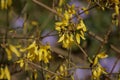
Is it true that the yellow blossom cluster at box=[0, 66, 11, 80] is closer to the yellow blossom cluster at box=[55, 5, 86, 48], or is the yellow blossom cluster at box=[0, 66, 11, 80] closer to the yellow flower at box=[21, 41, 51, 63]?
the yellow flower at box=[21, 41, 51, 63]

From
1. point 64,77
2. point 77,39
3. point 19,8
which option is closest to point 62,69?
point 64,77

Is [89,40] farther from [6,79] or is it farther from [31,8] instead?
[6,79]

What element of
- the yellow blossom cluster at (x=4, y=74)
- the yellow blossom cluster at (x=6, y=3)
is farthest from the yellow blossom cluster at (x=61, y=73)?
the yellow blossom cluster at (x=6, y=3)

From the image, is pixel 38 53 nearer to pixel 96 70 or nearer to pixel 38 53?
pixel 38 53

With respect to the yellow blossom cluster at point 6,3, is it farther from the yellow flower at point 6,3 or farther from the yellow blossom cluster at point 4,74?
the yellow blossom cluster at point 4,74

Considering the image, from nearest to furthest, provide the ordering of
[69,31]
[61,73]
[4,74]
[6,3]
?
1. [69,31]
2. [61,73]
3. [4,74]
4. [6,3]

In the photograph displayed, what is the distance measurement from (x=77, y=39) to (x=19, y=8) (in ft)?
5.46

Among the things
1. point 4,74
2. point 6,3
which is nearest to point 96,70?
point 4,74

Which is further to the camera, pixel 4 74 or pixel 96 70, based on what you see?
pixel 4 74

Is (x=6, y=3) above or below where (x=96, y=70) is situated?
above

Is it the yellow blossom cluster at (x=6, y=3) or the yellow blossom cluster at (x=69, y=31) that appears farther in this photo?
the yellow blossom cluster at (x=6, y=3)

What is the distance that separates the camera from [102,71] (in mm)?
2037

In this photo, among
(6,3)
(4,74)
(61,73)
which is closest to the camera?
(61,73)

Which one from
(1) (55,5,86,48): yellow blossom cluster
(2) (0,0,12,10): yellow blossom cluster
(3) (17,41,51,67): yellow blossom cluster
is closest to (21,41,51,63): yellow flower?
(3) (17,41,51,67): yellow blossom cluster
